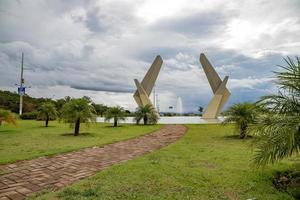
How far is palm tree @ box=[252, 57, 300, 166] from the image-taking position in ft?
12.2

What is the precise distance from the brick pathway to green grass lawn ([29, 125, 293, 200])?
1.25 feet

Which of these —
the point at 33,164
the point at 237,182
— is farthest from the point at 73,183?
the point at 237,182

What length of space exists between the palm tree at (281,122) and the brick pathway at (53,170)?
3247mm

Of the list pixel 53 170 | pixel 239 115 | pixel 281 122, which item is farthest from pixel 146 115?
pixel 281 122

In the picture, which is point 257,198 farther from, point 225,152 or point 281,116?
point 225,152

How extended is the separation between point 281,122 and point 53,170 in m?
4.43

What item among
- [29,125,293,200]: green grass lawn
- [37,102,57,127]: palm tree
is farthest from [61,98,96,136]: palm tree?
[29,125,293,200]: green grass lawn

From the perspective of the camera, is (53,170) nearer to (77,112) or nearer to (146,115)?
(77,112)

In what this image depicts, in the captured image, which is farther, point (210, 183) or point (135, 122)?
point (135, 122)

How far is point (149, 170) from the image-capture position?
207 inches

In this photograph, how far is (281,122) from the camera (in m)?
3.94

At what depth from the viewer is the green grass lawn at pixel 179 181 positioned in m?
3.88

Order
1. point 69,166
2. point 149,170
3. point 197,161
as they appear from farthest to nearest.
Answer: point 197,161 < point 69,166 < point 149,170

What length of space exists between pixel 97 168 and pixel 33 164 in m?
1.59
